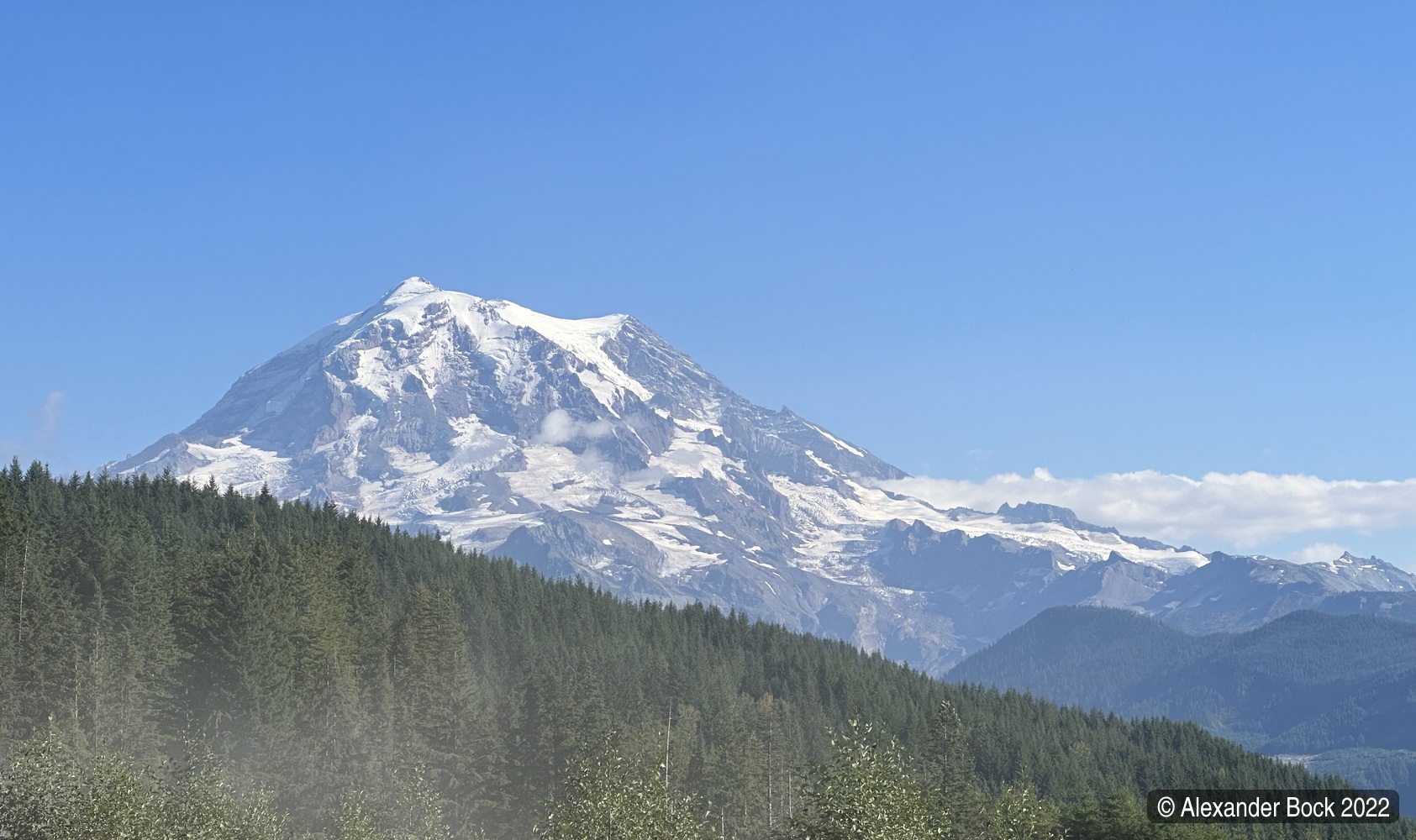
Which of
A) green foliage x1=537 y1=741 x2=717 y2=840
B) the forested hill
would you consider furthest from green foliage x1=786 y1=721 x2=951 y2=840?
the forested hill

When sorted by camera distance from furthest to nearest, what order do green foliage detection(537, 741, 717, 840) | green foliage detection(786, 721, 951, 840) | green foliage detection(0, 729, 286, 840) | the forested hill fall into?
the forested hill < green foliage detection(0, 729, 286, 840) < green foliage detection(537, 741, 717, 840) < green foliage detection(786, 721, 951, 840)

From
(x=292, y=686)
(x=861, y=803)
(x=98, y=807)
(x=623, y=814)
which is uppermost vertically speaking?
(x=292, y=686)

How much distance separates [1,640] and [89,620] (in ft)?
33.7

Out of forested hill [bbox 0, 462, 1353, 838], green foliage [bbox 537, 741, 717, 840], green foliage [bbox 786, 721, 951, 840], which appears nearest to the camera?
green foliage [bbox 786, 721, 951, 840]

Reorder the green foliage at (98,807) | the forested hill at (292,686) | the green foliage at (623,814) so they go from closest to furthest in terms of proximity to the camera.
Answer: the green foliage at (623,814), the green foliage at (98,807), the forested hill at (292,686)

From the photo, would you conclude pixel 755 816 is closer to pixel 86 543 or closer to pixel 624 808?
pixel 86 543

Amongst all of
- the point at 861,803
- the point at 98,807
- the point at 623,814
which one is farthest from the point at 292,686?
the point at 861,803

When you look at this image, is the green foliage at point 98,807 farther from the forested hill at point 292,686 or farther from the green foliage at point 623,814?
the forested hill at point 292,686

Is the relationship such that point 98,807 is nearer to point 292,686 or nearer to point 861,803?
point 861,803

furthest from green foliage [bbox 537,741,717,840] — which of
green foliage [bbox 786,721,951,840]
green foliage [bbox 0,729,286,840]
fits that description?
green foliage [bbox 0,729,286,840]

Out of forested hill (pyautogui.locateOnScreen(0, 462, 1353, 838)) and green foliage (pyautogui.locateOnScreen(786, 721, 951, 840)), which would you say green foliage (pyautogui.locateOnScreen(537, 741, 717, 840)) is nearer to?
green foliage (pyautogui.locateOnScreen(786, 721, 951, 840))

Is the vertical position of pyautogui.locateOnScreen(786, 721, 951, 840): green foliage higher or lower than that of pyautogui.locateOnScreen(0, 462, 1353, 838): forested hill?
lower

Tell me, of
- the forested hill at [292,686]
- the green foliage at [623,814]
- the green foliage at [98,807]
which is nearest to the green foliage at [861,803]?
the green foliage at [623,814]

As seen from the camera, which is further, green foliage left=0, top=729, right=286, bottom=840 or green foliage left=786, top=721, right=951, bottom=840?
green foliage left=0, top=729, right=286, bottom=840
